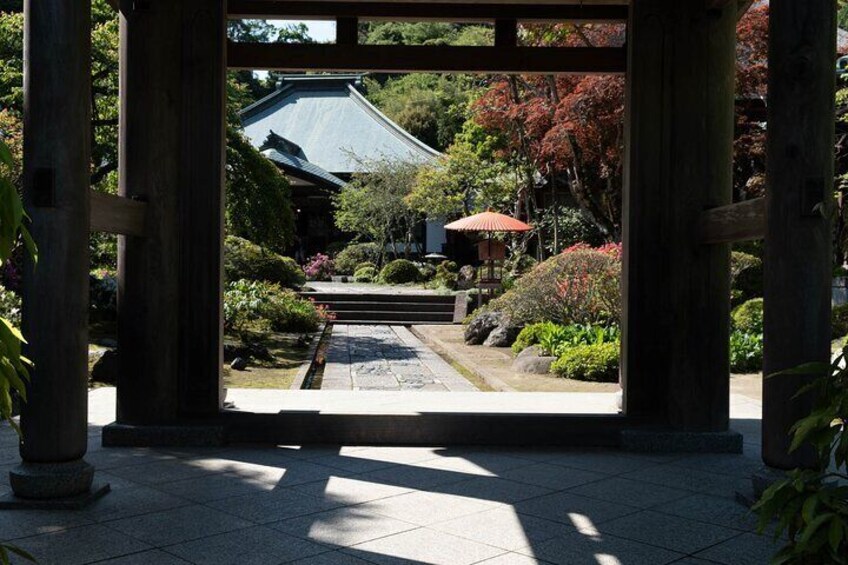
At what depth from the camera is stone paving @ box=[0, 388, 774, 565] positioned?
142 inches

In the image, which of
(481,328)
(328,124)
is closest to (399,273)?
(481,328)

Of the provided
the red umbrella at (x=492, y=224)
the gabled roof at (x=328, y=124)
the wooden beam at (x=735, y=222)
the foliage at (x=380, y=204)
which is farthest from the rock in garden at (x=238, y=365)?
the gabled roof at (x=328, y=124)

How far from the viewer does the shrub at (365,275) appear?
2577 cm

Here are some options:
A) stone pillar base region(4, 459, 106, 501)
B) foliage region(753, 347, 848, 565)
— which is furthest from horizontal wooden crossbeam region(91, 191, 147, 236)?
foliage region(753, 347, 848, 565)

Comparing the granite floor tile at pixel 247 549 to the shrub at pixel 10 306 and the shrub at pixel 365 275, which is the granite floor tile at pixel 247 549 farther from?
the shrub at pixel 365 275

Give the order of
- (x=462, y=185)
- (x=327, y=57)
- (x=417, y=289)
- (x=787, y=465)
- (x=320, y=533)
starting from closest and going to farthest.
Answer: (x=320, y=533)
(x=787, y=465)
(x=327, y=57)
(x=417, y=289)
(x=462, y=185)

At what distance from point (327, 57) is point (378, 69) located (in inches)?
16.1

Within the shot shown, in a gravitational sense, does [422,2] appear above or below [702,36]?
above

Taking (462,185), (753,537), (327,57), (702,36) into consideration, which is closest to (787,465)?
(753,537)

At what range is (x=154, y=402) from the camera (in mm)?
5875

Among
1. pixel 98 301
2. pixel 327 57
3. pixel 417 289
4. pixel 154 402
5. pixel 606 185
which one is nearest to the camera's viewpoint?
pixel 154 402

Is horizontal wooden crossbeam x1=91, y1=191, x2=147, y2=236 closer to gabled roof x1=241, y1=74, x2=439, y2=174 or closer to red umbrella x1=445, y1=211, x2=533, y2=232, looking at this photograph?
red umbrella x1=445, y1=211, x2=533, y2=232

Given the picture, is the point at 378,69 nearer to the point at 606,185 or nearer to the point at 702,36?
the point at 702,36

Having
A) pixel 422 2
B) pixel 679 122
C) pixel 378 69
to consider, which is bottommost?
pixel 679 122
